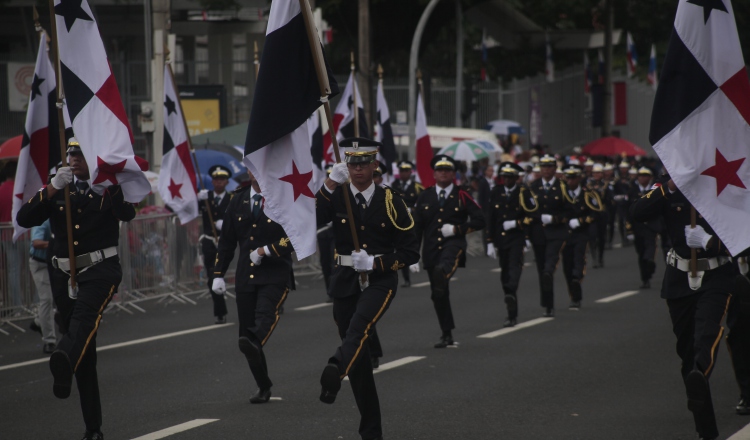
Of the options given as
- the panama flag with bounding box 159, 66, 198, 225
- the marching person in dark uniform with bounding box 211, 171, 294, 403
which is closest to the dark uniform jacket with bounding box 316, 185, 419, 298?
the marching person in dark uniform with bounding box 211, 171, 294, 403

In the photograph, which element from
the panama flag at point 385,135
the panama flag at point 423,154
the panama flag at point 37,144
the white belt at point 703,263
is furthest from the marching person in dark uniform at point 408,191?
the white belt at point 703,263

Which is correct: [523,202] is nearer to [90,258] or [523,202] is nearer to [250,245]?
[250,245]

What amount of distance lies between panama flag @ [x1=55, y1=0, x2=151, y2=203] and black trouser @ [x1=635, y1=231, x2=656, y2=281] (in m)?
11.6

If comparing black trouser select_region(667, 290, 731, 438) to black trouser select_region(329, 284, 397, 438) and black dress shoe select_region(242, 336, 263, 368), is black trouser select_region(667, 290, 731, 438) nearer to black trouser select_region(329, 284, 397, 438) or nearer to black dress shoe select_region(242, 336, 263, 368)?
black trouser select_region(329, 284, 397, 438)

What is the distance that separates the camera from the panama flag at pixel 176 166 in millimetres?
16516

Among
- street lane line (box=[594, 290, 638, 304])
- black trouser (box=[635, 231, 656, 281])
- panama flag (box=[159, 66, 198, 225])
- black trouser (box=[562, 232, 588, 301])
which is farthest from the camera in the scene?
black trouser (box=[635, 231, 656, 281])

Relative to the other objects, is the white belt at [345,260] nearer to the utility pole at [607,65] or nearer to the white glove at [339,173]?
the white glove at [339,173]

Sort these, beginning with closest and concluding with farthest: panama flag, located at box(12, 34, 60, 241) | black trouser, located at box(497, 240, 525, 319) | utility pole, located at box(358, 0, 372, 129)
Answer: panama flag, located at box(12, 34, 60, 241) → black trouser, located at box(497, 240, 525, 319) → utility pole, located at box(358, 0, 372, 129)

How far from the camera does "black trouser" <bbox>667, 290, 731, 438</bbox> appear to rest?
25.0ft

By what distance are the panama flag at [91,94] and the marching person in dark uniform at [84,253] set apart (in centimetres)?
16

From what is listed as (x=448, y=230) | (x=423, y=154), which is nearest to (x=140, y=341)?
(x=448, y=230)

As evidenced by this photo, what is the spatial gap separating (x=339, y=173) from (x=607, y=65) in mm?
38093

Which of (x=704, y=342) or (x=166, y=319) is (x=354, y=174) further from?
(x=166, y=319)

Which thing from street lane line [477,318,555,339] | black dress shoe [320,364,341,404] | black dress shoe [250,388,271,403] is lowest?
street lane line [477,318,555,339]
